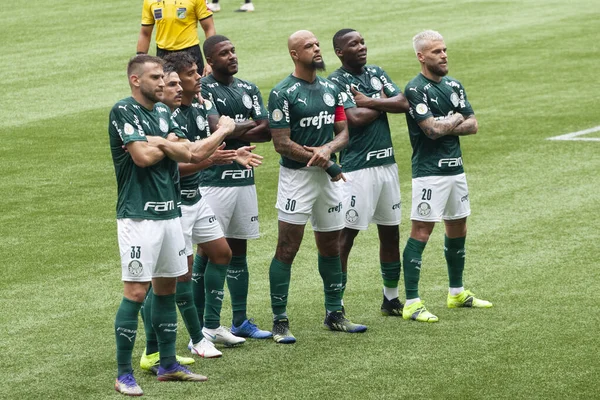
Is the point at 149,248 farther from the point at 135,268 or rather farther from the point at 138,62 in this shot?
the point at 138,62

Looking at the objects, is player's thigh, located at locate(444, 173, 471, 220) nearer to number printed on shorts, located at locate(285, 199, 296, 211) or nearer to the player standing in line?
number printed on shorts, located at locate(285, 199, 296, 211)

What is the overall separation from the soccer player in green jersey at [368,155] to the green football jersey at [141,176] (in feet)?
7.29

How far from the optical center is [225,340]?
945 cm

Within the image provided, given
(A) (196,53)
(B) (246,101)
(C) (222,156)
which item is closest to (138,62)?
(C) (222,156)

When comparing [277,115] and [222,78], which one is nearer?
[277,115]

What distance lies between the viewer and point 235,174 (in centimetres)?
956

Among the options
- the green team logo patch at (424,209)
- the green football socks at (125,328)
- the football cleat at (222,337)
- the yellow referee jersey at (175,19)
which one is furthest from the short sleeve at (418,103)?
the yellow referee jersey at (175,19)

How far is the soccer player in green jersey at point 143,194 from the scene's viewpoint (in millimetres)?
8016

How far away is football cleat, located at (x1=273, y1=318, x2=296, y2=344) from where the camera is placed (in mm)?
9438

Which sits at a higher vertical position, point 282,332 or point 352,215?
point 352,215

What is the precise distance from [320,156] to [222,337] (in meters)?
1.71

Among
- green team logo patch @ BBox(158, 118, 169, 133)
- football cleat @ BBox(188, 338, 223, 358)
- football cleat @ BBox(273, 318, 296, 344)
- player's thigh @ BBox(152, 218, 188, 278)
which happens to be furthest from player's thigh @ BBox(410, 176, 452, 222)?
green team logo patch @ BBox(158, 118, 169, 133)

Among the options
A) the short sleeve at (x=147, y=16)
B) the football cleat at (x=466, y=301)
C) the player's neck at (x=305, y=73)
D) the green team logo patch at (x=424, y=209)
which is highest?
the short sleeve at (x=147, y=16)

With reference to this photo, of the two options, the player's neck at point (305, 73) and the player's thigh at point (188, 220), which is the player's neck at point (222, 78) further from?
the player's thigh at point (188, 220)
